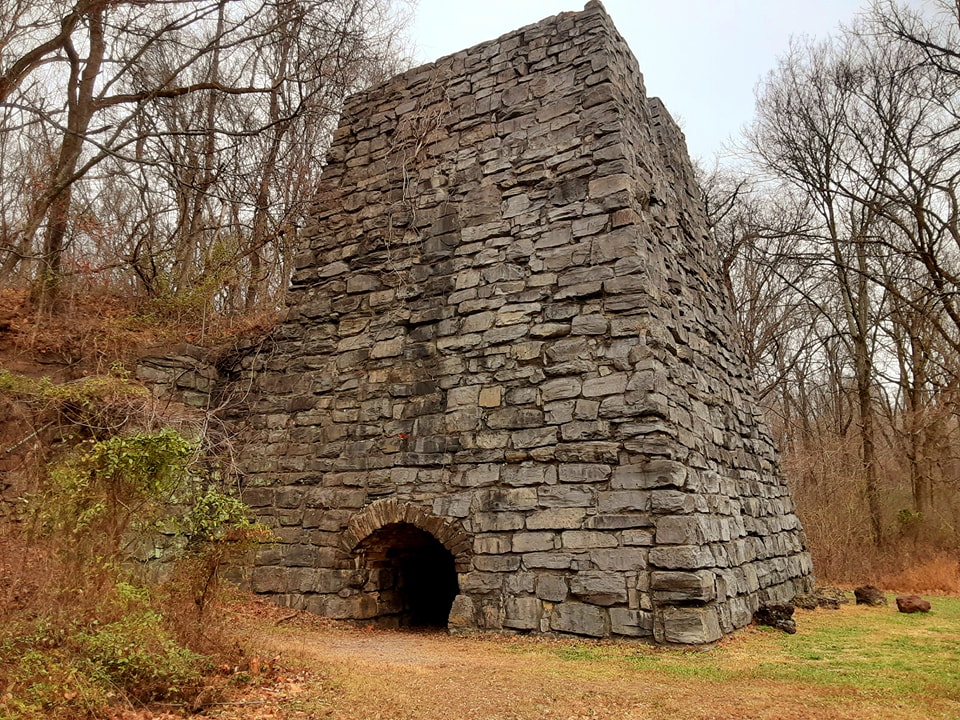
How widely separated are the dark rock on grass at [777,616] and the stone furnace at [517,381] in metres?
0.20

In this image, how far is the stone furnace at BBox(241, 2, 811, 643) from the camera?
19.7 feet

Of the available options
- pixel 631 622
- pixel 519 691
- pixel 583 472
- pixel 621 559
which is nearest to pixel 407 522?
pixel 583 472

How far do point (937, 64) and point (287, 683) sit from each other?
12.3 meters

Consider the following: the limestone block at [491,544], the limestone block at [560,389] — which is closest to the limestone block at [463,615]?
the limestone block at [491,544]

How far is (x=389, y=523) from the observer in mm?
6930

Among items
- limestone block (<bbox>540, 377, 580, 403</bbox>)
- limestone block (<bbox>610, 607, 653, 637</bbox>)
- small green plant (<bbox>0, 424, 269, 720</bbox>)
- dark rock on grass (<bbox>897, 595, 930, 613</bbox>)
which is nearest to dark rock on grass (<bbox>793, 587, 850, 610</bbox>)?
dark rock on grass (<bbox>897, 595, 930, 613</bbox>)

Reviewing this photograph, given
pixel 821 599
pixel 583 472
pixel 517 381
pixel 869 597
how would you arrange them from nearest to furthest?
1. pixel 583 472
2. pixel 517 381
3. pixel 821 599
4. pixel 869 597

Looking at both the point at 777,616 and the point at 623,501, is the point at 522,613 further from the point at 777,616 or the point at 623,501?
the point at 777,616

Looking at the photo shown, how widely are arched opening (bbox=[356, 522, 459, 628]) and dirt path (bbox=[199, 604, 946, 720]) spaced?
1.65 meters

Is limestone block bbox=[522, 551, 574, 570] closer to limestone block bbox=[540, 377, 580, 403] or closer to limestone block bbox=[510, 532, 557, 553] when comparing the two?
limestone block bbox=[510, 532, 557, 553]

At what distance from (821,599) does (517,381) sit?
4893 mm

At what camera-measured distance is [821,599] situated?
8.31 m

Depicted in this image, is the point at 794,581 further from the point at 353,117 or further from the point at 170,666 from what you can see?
the point at 353,117

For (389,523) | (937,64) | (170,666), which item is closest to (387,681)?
(170,666)
